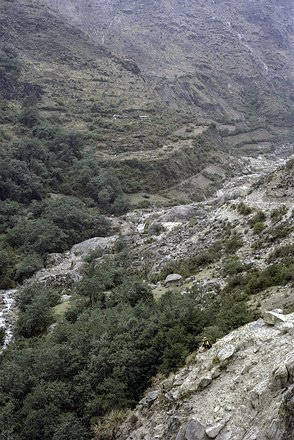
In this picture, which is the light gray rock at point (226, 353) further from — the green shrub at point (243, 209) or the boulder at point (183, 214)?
the boulder at point (183, 214)

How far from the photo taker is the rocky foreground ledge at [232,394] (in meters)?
12.3

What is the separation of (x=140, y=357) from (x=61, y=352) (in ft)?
13.8

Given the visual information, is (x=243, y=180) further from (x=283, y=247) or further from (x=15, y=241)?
(x=283, y=247)

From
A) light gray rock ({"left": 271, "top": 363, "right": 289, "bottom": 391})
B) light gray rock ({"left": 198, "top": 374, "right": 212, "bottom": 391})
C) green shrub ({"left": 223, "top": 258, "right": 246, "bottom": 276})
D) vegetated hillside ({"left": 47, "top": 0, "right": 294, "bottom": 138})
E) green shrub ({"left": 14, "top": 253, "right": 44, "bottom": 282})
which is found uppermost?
light gray rock ({"left": 271, "top": 363, "right": 289, "bottom": 391})

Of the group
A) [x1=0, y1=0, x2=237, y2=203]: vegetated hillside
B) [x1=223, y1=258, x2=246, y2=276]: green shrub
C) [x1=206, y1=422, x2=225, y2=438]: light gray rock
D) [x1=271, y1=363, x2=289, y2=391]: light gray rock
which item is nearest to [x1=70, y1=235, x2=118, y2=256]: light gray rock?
[x1=223, y1=258, x2=246, y2=276]: green shrub

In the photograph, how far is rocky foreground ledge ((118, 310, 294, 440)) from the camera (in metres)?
12.3

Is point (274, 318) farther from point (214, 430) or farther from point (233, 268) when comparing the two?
point (233, 268)

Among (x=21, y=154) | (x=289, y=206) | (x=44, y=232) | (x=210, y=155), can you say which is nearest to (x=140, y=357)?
(x=289, y=206)

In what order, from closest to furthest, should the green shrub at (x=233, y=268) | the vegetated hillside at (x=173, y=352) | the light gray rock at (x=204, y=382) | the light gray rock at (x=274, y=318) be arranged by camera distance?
the vegetated hillside at (x=173, y=352)
the light gray rock at (x=204, y=382)
the light gray rock at (x=274, y=318)
the green shrub at (x=233, y=268)

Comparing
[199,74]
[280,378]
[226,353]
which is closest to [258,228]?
[226,353]

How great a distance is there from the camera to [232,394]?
14.0 meters

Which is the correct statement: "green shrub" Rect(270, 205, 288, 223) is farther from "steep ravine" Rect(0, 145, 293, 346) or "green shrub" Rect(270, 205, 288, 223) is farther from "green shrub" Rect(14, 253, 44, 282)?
"green shrub" Rect(14, 253, 44, 282)

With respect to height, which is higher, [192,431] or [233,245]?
[192,431]

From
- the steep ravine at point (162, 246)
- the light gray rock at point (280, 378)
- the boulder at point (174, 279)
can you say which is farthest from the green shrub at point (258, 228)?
the light gray rock at point (280, 378)
